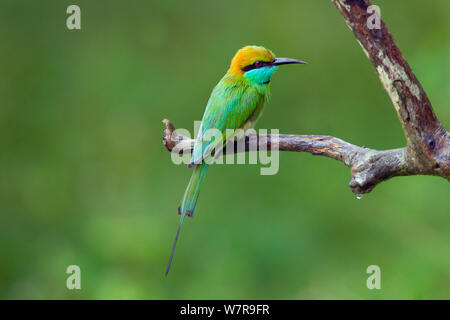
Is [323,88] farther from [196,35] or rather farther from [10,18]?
[10,18]

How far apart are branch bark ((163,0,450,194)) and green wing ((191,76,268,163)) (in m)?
0.84

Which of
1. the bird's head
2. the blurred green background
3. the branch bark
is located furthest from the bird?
the blurred green background

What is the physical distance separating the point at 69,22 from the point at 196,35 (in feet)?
4.06

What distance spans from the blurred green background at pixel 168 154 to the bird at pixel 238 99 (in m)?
1.63

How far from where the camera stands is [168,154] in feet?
19.0

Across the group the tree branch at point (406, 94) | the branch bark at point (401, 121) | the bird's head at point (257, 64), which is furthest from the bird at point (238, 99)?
the tree branch at point (406, 94)

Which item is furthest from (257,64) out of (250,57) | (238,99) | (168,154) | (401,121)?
(168,154)

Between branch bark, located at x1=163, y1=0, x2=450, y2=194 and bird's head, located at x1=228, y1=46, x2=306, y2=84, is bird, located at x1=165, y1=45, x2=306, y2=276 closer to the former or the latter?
bird's head, located at x1=228, y1=46, x2=306, y2=84

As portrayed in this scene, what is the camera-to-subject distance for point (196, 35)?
6152mm

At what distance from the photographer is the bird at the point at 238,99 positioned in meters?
3.27

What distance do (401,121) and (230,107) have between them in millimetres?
1268

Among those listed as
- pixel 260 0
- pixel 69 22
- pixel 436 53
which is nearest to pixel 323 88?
pixel 260 0

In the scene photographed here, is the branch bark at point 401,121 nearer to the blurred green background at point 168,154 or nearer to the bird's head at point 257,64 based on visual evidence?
the bird's head at point 257,64

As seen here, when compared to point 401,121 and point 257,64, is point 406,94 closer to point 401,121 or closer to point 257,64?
point 401,121
